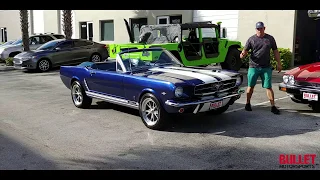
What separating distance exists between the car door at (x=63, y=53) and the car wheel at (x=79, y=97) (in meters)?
8.48

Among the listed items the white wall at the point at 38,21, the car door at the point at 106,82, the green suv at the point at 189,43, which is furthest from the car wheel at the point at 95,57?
the white wall at the point at 38,21

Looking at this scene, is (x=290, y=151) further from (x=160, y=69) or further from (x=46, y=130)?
(x=46, y=130)

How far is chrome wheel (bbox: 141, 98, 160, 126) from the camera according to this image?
623cm

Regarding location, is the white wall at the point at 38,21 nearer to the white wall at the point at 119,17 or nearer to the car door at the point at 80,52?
the white wall at the point at 119,17

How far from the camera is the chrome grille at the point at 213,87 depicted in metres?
6.01

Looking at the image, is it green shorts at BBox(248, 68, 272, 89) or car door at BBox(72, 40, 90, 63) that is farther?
car door at BBox(72, 40, 90, 63)

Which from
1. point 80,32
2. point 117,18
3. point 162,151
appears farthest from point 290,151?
point 80,32

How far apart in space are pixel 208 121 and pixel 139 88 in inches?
57.4

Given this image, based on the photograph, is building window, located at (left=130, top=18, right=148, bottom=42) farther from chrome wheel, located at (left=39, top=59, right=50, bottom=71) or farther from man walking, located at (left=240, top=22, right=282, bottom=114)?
man walking, located at (left=240, top=22, right=282, bottom=114)

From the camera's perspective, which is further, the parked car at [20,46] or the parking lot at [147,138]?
the parked car at [20,46]

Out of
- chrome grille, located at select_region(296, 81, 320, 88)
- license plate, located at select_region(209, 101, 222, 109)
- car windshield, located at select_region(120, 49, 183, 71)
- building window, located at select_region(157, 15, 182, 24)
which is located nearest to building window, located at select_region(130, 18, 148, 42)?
building window, located at select_region(157, 15, 182, 24)

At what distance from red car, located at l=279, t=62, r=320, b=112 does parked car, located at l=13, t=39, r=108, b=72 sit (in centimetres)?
1136

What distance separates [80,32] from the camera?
25094 millimetres

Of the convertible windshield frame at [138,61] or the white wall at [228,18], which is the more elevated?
the white wall at [228,18]
